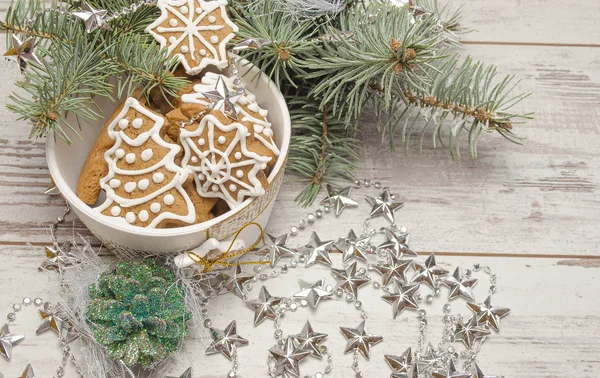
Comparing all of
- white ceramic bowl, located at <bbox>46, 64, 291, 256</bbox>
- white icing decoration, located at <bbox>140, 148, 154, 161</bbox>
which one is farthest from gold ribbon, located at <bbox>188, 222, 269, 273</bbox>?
white icing decoration, located at <bbox>140, 148, 154, 161</bbox>

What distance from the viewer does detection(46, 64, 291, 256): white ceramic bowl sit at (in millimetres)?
751

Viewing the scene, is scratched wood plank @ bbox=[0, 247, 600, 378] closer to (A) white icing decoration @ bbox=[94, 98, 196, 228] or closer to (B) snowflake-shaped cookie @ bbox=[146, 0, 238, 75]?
(A) white icing decoration @ bbox=[94, 98, 196, 228]

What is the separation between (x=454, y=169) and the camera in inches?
39.9

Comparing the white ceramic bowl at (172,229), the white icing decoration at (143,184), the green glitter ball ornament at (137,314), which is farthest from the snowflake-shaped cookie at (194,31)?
the green glitter ball ornament at (137,314)

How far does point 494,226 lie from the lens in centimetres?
96

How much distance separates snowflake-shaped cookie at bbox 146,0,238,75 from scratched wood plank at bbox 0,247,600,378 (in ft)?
1.03

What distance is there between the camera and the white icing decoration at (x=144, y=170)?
2.53 ft

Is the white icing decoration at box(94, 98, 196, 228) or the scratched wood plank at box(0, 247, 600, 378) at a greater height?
the white icing decoration at box(94, 98, 196, 228)

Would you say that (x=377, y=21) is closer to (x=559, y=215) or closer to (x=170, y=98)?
(x=170, y=98)

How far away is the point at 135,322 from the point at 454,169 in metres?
0.53

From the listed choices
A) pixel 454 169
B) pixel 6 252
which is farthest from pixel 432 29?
pixel 6 252

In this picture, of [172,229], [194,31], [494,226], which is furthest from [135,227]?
[494,226]

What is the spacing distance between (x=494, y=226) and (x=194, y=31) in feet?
1.67

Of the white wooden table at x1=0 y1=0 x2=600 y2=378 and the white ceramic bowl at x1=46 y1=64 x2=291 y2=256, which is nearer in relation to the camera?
the white ceramic bowl at x1=46 y1=64 x2=291 y2=256
